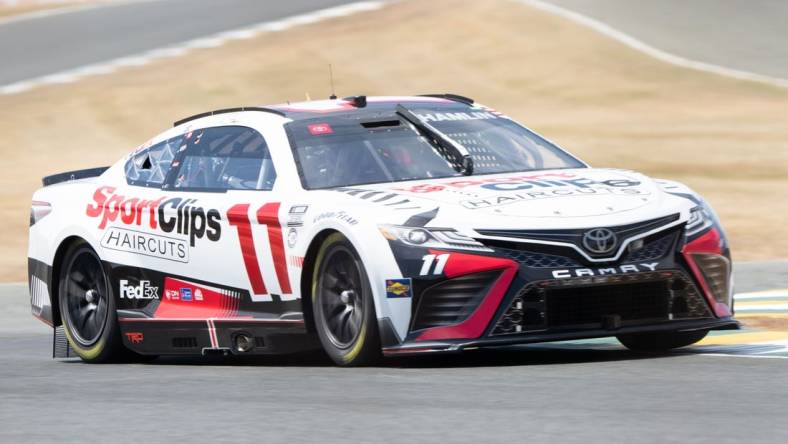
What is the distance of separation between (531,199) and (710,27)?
2213 centimetres

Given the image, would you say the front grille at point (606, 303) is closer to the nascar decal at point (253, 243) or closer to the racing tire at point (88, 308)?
the nascar decal at point (253, 243)

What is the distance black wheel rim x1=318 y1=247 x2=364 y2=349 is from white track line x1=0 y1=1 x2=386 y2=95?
19.6 m

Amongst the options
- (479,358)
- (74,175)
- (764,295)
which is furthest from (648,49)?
(479,358)

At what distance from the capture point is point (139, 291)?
924 centimetres

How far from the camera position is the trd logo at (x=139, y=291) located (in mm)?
9148

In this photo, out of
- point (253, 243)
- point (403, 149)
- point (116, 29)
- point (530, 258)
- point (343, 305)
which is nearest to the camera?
point (530, 258)

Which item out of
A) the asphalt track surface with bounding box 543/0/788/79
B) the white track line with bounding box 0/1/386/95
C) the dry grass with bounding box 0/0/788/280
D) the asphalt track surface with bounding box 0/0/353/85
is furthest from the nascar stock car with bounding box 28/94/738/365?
the asphalt track surface with bounding box 543/0/788/79

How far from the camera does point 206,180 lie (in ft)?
29.3

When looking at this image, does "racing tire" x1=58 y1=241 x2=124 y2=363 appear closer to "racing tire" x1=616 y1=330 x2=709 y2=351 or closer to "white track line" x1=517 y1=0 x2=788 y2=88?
"racing tire" x1=616 y1=330 x2=709 y2=351

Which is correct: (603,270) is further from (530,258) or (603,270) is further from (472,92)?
(472,92)

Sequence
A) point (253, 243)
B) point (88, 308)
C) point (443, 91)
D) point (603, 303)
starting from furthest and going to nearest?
point (443, 91) < point (88, 308) < point (253, 243) < point (603, 303)

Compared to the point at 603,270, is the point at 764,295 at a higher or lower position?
lower

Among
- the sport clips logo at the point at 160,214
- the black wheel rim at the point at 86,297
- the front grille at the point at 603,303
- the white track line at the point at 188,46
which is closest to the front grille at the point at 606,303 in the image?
the front grille at the point at 603,303

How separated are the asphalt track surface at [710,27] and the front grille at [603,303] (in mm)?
19751
